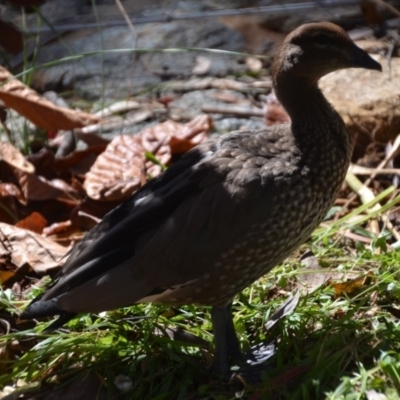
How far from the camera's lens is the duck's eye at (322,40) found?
381 centimetres

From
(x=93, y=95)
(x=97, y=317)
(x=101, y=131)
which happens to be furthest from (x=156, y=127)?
(x=97, y=317)

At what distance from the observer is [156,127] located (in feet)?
17.9

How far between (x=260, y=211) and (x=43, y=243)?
1.47m

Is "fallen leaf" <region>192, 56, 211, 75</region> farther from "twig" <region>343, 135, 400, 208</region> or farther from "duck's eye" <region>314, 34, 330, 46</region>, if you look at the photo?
"duck's eye" <region>314, 34, 330, 46</region>

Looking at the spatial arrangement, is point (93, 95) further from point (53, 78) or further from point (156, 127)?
point (156, 127)

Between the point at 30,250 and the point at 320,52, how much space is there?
1.69m

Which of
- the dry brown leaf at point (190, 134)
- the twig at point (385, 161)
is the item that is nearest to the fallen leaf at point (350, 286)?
the twig at point (385, 161)

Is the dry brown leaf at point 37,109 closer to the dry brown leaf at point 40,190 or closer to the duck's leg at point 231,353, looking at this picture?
the dry brown leaf at point 40,190

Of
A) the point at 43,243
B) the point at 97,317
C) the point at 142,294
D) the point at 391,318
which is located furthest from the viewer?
the point at 43,243

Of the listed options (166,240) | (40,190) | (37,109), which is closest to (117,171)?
(40,190)

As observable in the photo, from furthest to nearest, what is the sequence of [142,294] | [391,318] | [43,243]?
[43,243], [391,318], [142,294]

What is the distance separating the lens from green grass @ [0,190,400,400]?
3.35 meters

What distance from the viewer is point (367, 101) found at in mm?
5246

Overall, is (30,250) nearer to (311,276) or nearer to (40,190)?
(40,190)
